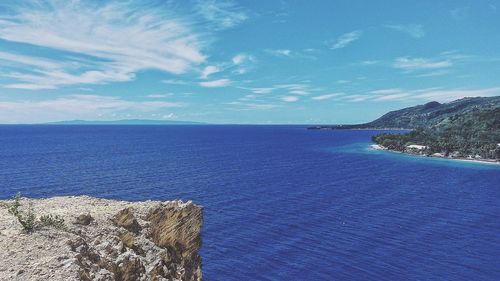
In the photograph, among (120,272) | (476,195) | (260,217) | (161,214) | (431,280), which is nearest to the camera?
(120,272)

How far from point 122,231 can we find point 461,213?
7543 cm

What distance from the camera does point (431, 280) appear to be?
48781 mm

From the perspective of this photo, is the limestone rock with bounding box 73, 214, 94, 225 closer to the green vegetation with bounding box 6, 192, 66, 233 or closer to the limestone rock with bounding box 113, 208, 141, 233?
the green vegetation with bounding box 6, 192, 66, 233

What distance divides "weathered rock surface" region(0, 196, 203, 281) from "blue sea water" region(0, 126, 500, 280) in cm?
2032

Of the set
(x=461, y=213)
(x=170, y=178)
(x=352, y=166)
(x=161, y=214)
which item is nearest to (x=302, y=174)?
(x=352, y=166)

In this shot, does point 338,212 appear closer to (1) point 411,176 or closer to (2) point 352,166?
(1) point 411,176

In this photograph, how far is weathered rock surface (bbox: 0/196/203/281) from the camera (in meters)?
19.0

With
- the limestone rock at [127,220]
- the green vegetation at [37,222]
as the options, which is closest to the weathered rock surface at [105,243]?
the limestone rock at [127,220]

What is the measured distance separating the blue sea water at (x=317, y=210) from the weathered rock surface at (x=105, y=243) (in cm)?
2032

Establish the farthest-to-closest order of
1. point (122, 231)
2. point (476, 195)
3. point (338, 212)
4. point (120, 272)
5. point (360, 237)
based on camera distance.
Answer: point (476, 195)
point (338, 212)
point (360, 237)
point (122, 231)
point (120, 272)

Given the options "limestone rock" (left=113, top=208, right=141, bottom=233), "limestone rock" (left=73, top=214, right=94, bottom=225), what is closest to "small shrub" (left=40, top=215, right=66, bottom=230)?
"limestone rock" (left=73, top=214, right=94, bottom=225)

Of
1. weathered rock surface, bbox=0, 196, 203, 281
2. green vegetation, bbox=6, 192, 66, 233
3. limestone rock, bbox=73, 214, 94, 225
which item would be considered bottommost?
weathered rock surface, bbox=0, 196, 203, 281

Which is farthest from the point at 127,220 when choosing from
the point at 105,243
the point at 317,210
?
the point at 317,210

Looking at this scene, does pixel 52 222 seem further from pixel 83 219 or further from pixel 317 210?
pixel 317 210
